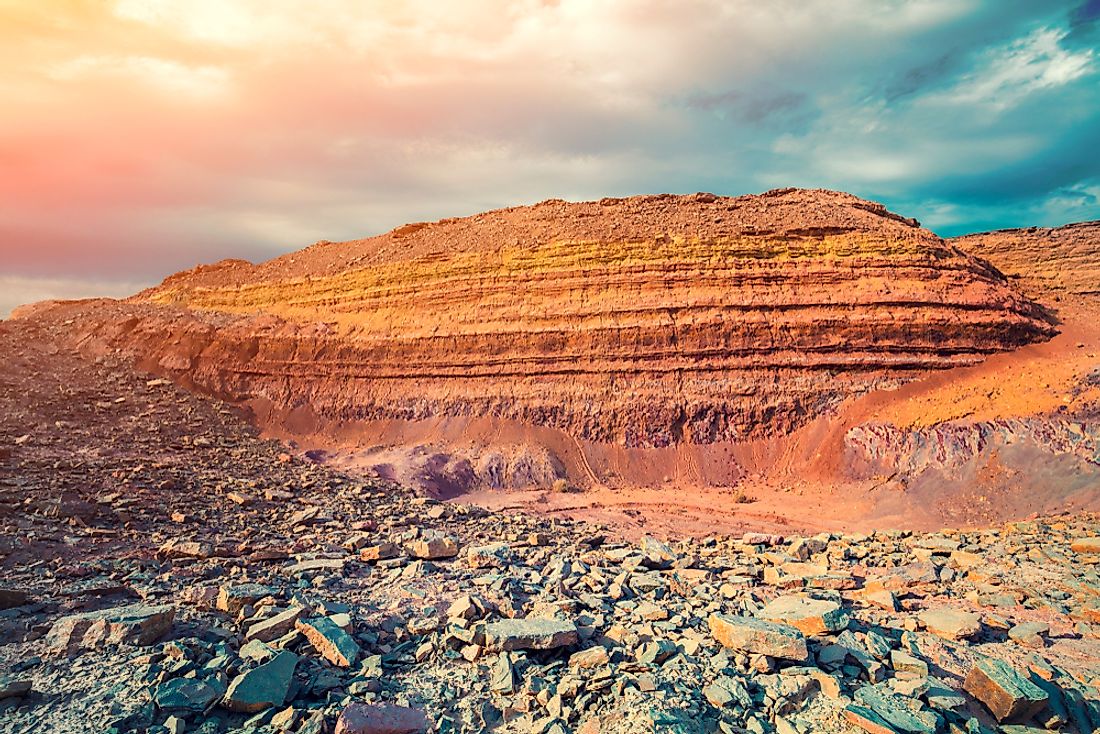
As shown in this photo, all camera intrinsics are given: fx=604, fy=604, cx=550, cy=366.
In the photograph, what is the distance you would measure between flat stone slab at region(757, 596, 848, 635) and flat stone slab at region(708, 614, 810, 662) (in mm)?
582

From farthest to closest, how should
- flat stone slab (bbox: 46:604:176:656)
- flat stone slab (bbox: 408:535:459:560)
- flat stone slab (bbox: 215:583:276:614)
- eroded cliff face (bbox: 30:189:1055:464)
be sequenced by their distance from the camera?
1. eroded cliff face (bbox: 30:189:1055:464)
2. flat stone slab (bbox: 408:535:459:560)
3. flat stone slab (bbox: 215:583:276:614)
4. flat stone slab (bbox: 46:604:176:656)

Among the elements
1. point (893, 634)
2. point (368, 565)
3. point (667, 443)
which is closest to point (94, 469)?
point (368, 565)

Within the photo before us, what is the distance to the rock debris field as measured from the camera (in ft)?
15.6

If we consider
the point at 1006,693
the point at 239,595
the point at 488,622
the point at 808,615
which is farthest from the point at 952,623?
the point at 239,595

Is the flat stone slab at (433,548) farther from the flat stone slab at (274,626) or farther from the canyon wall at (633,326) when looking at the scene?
the canyon wall at (633,326)

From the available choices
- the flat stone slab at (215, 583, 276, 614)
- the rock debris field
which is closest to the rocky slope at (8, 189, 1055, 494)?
the rock debris field

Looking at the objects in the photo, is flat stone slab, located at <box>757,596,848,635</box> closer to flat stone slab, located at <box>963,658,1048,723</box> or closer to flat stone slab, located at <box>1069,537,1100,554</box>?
flat stone slab, located at <box>963,658,1048,723</box>

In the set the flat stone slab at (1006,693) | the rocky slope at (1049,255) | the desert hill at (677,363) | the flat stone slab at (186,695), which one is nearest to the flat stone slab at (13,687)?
the flat stone slab at (186,695)

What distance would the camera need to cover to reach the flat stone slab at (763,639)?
5.82 m

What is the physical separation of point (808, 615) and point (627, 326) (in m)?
16.7

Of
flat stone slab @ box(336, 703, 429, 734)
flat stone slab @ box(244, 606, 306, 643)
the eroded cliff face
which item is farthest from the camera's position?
the eroded cliff face

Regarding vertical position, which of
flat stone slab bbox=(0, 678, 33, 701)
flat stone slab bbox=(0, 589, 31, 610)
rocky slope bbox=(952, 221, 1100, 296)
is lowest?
flat stone slab bbox=(0, 678, 33, 701)

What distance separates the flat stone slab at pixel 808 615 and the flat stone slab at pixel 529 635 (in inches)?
98.8

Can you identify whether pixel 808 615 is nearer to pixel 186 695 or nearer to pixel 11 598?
pixel 186 695
